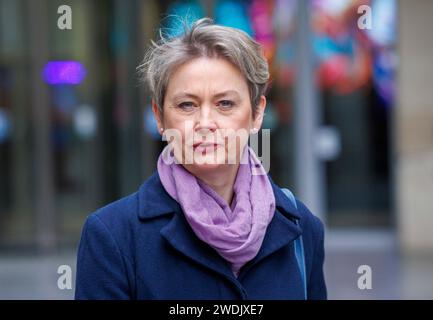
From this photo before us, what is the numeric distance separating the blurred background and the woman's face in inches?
285

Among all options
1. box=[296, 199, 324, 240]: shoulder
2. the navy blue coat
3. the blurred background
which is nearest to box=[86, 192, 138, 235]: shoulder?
the navy blue coat

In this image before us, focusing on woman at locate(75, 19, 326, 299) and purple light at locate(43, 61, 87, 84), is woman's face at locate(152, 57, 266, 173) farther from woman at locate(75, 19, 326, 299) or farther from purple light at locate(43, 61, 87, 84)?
purple light at locate(43, 61, 87, 84)

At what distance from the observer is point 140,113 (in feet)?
31.2

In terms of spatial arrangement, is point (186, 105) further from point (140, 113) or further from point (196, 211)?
point (140, 113)

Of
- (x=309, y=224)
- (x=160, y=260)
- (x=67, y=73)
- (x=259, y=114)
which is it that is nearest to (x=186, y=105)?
(x=259, y=114)

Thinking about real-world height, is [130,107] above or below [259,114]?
below

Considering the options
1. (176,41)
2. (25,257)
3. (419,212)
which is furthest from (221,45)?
(25,257)

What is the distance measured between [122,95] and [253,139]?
282 inches

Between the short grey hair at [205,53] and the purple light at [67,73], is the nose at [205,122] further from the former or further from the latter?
the purple light at [67,73]

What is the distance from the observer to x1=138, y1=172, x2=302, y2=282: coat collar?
2.07 metres

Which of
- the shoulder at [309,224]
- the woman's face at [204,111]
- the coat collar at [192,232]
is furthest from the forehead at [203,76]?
the shoulder at [309,224]

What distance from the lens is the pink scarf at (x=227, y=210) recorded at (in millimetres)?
2031

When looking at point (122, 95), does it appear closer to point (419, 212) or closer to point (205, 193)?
point (419, 212)

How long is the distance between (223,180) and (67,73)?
789 centimetres
